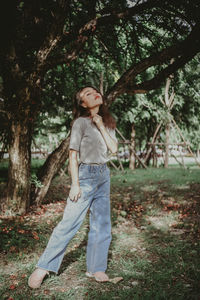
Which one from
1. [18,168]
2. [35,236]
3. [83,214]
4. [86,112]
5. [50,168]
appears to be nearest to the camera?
[83,214]

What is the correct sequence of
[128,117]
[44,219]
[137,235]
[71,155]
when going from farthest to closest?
[128,117]
[44,219]
[137,235]
[71,155]

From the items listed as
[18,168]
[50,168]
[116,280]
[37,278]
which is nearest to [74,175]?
[37,278]

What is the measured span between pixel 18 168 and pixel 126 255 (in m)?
2.52

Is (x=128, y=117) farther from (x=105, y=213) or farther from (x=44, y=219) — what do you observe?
(x=105, y=213)

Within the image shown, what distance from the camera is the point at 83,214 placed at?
2.69 metres

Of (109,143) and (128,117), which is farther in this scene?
(128,117)

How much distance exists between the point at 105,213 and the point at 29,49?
430 centimetres

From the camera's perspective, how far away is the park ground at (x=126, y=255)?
9.05 ft

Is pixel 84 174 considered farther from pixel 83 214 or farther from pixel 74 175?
pixel 83 214

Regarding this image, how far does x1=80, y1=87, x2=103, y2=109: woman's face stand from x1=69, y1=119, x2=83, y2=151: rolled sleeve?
9.2 inches

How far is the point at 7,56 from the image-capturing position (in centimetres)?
468

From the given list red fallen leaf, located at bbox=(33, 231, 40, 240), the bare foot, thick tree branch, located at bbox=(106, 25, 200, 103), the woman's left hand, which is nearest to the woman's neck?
the woman's left hand

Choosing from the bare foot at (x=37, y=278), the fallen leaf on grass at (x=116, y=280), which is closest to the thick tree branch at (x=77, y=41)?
the bare foot at (x=37, y=278)

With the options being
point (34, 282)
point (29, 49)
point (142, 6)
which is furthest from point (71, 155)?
point (29, 49)
